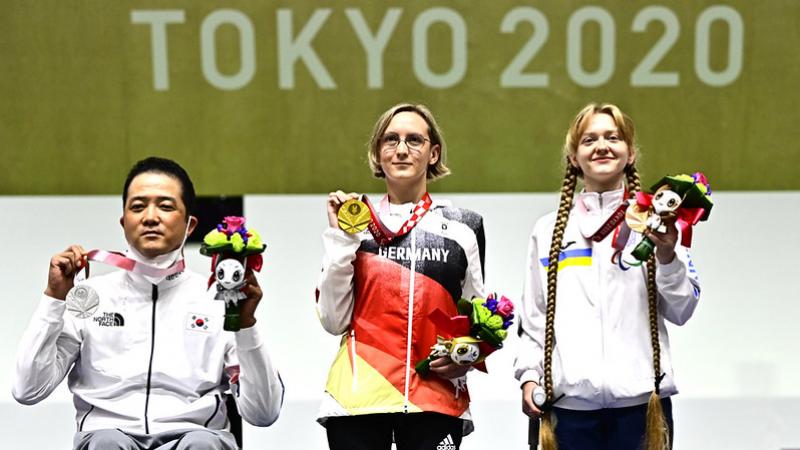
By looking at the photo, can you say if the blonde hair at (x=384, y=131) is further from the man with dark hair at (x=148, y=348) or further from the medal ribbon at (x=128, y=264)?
the medal ribbon at (x=128, y=264)

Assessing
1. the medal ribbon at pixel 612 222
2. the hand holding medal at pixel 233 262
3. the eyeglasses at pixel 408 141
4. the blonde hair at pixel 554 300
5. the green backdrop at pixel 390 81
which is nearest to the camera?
the hand holding medal at pixel 233 262

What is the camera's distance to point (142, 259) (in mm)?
2777

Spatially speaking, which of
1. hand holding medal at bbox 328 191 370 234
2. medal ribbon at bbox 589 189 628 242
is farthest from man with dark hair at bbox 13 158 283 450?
medal ribbon at bbox 589 189 628 242

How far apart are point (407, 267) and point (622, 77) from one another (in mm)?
2478

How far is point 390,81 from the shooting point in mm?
4789

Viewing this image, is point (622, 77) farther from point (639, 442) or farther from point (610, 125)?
point (639, 442)

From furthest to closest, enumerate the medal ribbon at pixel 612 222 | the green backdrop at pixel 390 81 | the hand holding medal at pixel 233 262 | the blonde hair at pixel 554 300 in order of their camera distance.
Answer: the green backdrop at pixel 390 81, the medal ribbon at pixel 612 222, the blonde hair at pixel 554 300, the hand holding medal at pixel 233 262

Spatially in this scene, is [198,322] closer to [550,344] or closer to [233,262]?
[233,262]

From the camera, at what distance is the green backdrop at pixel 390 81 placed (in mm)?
4734

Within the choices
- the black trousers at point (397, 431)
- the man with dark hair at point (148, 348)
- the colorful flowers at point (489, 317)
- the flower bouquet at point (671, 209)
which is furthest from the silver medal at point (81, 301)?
the flower bouquet at point (671, 209)

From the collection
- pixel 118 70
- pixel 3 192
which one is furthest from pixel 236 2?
pixel 3 192

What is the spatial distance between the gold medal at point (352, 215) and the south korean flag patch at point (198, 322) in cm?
49

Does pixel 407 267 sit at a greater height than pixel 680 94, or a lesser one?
lesser

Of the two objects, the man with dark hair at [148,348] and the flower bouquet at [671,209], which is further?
the man with dark hair at [148,348]
